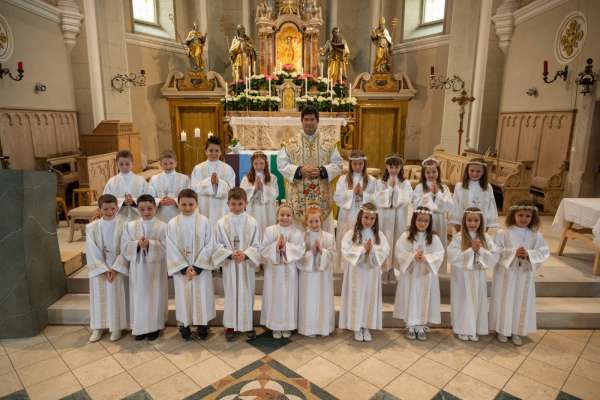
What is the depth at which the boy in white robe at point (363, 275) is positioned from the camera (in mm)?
3986

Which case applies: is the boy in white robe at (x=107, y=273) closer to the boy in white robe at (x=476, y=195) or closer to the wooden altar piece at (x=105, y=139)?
the boy in white robe at (x=476, y=195)

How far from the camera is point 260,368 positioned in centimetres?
365

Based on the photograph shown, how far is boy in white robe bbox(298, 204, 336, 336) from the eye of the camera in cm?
402

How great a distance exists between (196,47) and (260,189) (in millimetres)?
8848

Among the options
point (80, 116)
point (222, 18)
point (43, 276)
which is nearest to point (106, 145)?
point (80, 116)

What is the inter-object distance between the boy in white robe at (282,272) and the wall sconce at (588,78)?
7.14 metres

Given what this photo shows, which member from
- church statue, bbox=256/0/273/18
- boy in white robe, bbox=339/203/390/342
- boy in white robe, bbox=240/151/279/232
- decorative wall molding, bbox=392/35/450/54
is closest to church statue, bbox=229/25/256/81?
church statue, bbox=256/0/273/18

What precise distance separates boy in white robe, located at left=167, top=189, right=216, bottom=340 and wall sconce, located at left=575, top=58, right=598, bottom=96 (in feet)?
26.0

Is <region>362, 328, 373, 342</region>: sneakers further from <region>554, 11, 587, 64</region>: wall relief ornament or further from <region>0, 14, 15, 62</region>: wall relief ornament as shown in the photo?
<region>0, 14, 15, 62</region>: wall relief ornament

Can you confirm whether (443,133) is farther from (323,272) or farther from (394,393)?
(394,393)

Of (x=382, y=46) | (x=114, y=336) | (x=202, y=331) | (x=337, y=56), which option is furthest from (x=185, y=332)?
(x=382, y=46)

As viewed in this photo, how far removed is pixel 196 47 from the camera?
11961 mm

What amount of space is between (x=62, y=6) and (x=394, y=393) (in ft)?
35.4

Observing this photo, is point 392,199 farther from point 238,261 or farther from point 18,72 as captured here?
point 18,72
